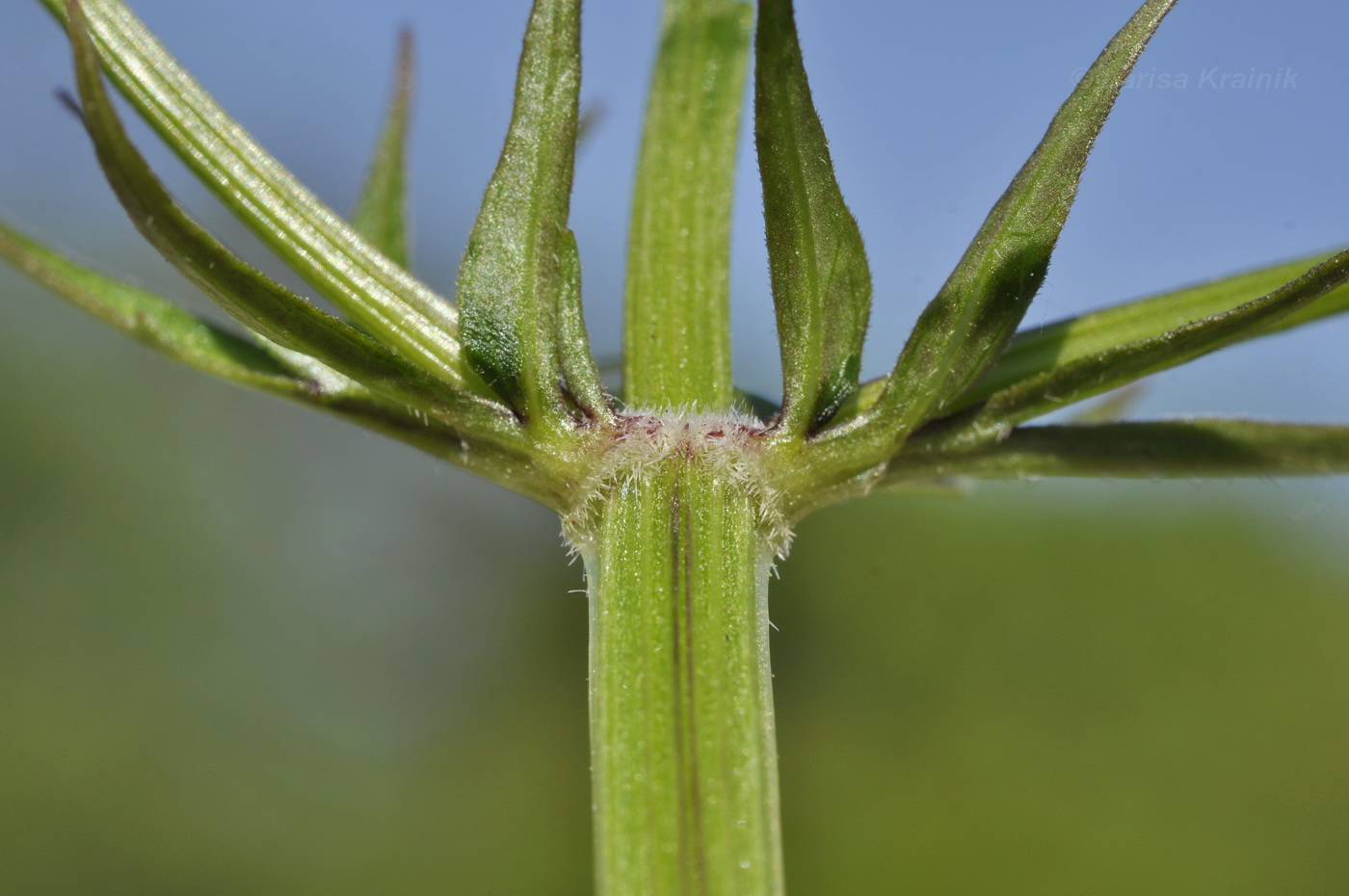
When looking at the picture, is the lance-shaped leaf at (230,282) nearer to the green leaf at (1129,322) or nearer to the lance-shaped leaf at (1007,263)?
the lance-shaped leaf at (1007,263)

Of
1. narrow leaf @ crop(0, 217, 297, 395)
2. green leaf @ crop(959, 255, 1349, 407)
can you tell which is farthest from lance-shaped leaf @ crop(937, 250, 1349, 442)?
narrow leaf @ crop(0, 217, 297, 395)

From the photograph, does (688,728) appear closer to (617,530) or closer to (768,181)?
(617,530)

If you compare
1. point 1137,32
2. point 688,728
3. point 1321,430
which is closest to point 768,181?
point 1137,32

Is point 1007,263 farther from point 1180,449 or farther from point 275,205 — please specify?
point 275,205

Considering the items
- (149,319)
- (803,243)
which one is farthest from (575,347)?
(149,319)

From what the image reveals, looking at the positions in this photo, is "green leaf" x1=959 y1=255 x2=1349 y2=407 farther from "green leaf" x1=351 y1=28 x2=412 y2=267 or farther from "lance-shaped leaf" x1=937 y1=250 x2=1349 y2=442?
"green leaf" x1=351 y1=28 x2=412 y2=267

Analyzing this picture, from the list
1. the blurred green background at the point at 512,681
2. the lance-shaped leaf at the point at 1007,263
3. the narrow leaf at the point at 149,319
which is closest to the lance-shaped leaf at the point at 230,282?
the narrow leaf at the point at 149,319
